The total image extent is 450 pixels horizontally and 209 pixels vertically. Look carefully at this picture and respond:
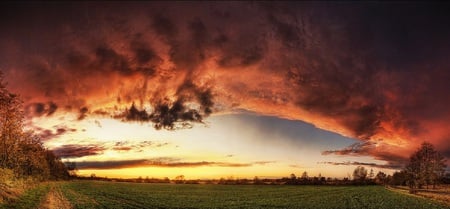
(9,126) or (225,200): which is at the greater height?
(9,126)

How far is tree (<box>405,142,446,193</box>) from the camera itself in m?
136

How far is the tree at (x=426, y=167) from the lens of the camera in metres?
136

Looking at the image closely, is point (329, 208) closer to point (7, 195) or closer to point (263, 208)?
point (263, 208)

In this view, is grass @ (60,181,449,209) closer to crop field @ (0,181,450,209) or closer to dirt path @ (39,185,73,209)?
crop field @ (0,181,450,209)

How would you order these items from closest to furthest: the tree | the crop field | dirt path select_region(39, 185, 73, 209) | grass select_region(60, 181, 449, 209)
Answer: dirt path select_region(39, 185, 73, 209) → the crop field → grass select_region(60, 181, 449, 209) → the tree

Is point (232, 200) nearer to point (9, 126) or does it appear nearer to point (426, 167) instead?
point (9, 126)

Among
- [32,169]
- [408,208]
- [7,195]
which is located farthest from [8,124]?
[408,208]

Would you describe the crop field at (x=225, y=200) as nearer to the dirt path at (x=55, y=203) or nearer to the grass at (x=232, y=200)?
the grass at (x=232, y=200)

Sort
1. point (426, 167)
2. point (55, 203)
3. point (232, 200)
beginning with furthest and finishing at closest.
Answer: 1. point (426, 167)
2. point (232, 200)
3. point (55, 203)

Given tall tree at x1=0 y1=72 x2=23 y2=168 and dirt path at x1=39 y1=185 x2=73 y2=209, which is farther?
tall tree at x1=0 y1=72 x2=23 y2=168

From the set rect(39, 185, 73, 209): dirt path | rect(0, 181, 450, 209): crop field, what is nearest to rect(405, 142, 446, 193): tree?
rect(0, 181, 450, 209): crop field

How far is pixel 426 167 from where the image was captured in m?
139

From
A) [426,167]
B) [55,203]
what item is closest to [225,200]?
[55,203]

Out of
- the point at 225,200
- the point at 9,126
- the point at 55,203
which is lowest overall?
the point at 225,200
